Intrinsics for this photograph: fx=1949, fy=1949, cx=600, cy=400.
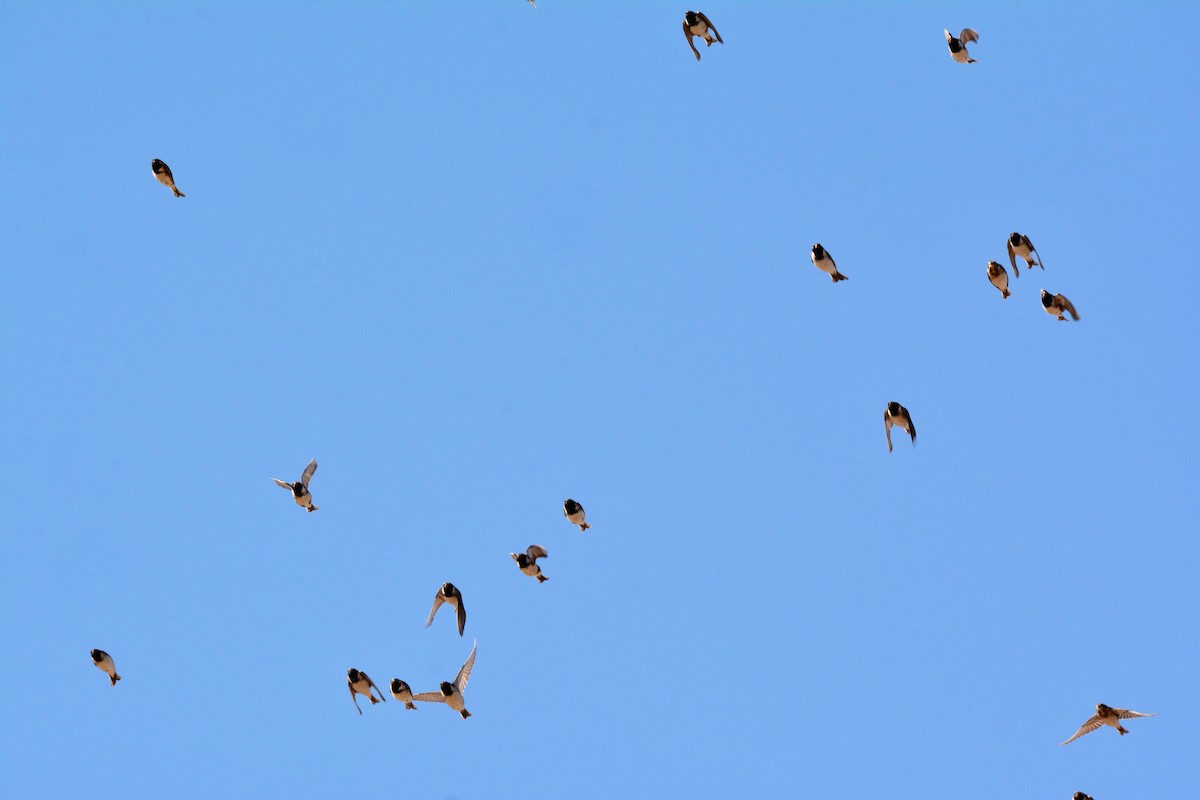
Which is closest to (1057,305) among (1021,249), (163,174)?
(1021,249)

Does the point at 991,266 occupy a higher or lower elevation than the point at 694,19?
lower

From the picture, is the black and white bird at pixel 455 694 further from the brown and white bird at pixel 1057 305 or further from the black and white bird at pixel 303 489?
the brown and white bird at pixel 1057 305

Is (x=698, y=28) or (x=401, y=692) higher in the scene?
(x=698, y=28)

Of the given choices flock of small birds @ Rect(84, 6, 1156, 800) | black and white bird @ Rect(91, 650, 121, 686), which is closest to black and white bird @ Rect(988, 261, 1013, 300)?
flock of small birds @ Rect(84, 6, 1156, 800)

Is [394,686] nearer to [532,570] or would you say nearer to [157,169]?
[532,570]

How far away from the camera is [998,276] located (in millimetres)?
38188

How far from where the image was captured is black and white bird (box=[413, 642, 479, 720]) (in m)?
38.3

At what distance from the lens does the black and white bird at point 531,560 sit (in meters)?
38.1

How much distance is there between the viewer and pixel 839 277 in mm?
38844

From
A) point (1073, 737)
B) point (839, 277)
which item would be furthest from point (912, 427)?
point (1073, 737)

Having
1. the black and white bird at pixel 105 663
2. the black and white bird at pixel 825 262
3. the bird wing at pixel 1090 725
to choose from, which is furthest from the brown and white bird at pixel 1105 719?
the black and white bird at pixel 105 663

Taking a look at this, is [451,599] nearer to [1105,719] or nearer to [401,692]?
[401,692]

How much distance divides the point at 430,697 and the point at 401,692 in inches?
23.5

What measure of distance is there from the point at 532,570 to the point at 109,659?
30.1ft
